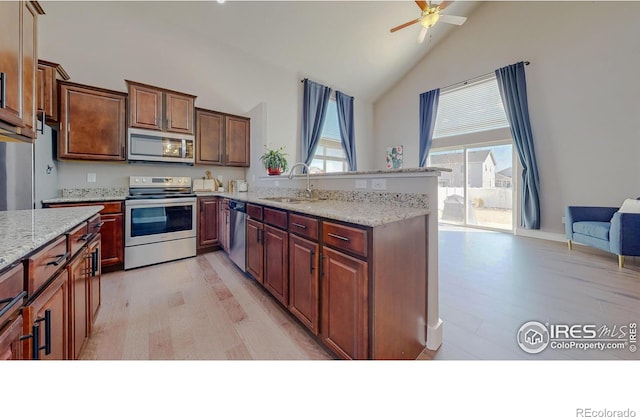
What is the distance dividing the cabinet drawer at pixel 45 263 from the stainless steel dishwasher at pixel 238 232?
1457mm

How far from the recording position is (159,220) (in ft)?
9.32

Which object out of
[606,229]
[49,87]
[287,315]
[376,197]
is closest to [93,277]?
[287,315]

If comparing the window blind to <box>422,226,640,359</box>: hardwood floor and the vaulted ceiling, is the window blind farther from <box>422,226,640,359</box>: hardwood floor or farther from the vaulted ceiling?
<box>422,226,640,359</box>: hardwood floor

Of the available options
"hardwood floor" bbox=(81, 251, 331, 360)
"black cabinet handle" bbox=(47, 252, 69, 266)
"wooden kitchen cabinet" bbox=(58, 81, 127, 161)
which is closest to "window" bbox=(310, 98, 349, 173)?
"wooden kitchen cabinet" bbox=(58, 81, 127, 161)

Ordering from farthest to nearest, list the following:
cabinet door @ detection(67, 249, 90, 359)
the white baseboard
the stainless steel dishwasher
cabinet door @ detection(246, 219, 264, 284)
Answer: the white baseboard → the stainless steel dishwasher → cabinet door @ detection(246, 219, 264, 284) → cabinet door @ detection(67, 249, 90, 359)

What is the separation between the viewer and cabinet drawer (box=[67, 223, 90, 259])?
3.43ft

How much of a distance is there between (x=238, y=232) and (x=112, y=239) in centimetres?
143

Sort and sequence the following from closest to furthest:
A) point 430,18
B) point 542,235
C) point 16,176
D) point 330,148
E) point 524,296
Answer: point 16,176
point 524,296
point 430,18
point 542,235
point 330,148

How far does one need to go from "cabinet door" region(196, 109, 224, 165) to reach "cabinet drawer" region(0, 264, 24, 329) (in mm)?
3020

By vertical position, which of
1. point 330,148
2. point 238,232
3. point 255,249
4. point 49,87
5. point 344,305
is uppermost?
point 330,148

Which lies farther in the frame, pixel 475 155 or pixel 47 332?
pixel 475 155

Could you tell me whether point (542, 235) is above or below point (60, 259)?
below

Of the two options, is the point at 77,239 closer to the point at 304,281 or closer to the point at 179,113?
the point at 304,281
